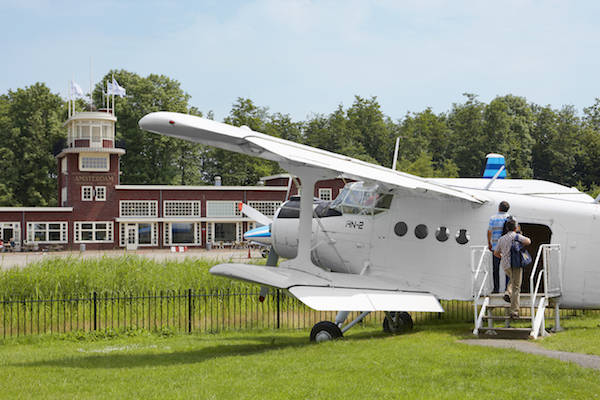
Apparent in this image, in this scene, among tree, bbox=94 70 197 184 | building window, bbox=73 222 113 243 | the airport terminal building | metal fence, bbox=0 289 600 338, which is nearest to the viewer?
metal fence, bbox=0 289 600 338

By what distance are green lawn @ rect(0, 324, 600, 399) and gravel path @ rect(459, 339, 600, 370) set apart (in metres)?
0.35

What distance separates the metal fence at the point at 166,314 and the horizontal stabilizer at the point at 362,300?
5358 millimetres

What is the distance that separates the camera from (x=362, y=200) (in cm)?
1336

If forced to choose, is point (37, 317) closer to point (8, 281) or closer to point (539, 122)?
point (8, 281)

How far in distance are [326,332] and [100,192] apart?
178 feet

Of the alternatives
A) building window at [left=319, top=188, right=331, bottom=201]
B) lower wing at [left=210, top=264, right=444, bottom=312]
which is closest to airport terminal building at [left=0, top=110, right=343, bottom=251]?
building window at [left=319, top=188, right=331, bottom=201]

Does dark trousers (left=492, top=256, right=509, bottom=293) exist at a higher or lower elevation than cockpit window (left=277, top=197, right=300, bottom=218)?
lower

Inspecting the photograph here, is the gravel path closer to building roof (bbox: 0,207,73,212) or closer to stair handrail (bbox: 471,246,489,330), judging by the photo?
stair handrail (bbox: 471,246,489,330)

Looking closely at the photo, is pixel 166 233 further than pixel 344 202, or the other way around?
pixel 166 233

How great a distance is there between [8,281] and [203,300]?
6211 millimetres

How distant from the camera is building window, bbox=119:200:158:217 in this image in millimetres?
63281

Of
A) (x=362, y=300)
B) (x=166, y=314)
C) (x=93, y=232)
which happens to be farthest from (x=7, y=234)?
(x=362, y=300)

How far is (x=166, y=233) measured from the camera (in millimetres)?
64500

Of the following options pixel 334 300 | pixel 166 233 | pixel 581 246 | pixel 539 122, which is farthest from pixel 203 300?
pixel 539 122
